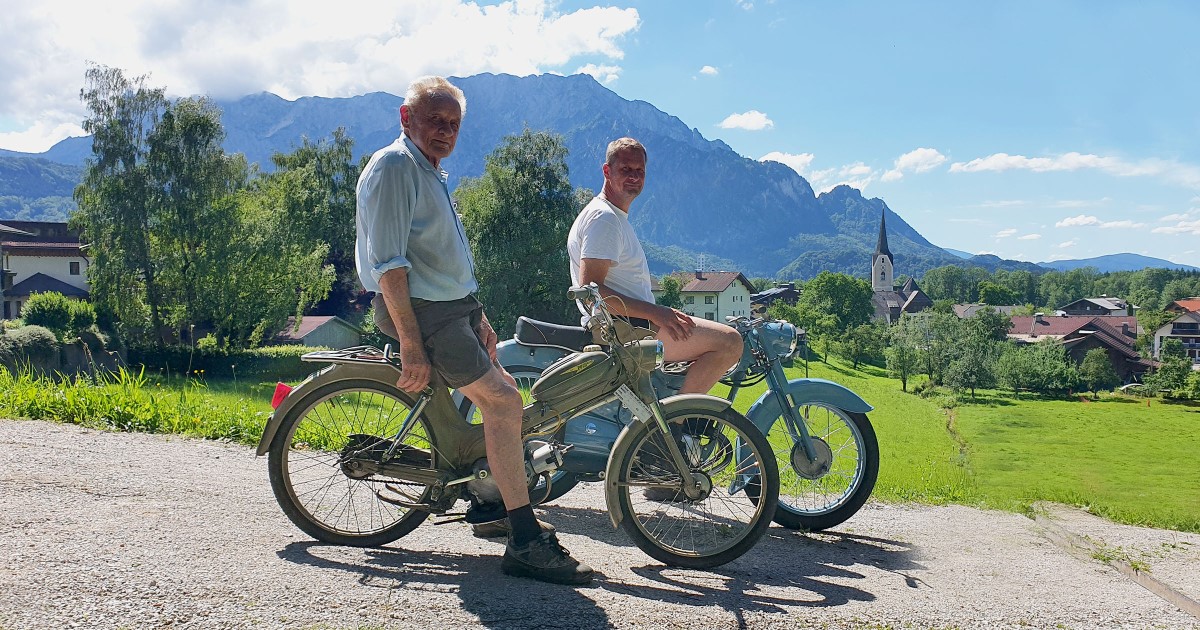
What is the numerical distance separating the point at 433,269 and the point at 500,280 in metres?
39.5

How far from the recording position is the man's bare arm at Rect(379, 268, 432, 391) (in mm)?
3256

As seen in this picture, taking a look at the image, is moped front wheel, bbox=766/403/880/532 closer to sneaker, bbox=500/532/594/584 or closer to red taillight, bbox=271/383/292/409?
sneaker, bbox=500/532/594/584

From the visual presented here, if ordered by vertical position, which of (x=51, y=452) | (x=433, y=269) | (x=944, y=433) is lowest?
(x=944, y=433)

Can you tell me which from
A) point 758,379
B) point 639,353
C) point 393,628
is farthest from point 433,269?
point 758,379

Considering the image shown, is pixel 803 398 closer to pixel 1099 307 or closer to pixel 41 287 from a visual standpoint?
pixel 41 287

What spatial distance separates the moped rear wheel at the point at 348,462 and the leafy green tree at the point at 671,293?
83.5 meters

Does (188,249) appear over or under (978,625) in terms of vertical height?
over

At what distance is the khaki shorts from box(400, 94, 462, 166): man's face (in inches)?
24.9

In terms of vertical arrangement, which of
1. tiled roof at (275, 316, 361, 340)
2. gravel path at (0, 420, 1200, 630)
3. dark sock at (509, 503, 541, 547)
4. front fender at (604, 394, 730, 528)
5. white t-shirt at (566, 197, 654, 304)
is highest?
white t-shirt at (566, 197, 654, 304)

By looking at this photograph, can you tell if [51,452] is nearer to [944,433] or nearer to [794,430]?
[794,430]

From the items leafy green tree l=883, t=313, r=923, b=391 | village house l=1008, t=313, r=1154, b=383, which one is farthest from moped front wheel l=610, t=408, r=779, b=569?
village house l=1008, t=313, r=1154, b=383

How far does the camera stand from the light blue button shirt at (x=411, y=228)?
10.6 ft

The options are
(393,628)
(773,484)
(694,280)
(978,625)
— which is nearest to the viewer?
(393,628)

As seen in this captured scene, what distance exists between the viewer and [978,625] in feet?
10.2
